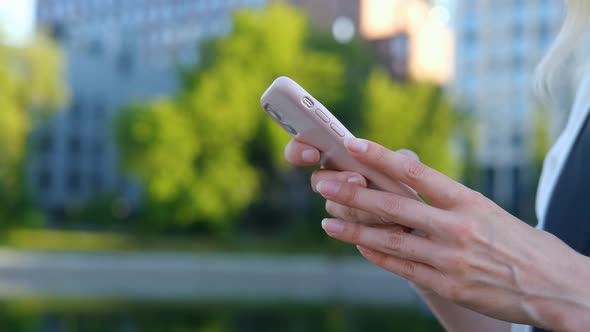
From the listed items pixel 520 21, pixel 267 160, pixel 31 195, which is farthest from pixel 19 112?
pixel 520 21

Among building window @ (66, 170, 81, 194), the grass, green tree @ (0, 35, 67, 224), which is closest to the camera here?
the grass

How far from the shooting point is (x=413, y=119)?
29438mm

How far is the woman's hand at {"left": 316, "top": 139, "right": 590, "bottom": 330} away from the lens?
3.00 ft

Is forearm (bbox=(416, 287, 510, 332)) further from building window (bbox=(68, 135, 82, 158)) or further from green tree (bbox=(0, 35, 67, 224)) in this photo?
building window (bbox=(68, 135, 82, 158))

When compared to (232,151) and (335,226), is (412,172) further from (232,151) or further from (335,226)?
A: (232,151)

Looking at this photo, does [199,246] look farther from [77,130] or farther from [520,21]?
[520,21]

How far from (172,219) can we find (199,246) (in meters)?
2.51

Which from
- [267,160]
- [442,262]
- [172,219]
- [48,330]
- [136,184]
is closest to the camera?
[442,262]

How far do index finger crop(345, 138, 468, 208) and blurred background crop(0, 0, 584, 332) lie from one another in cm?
77

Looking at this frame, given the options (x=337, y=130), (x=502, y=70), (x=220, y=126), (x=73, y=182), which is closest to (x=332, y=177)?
(x=337, y=130)

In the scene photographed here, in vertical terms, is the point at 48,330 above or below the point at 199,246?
above

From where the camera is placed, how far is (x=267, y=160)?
28078 mm

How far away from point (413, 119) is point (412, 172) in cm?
2892

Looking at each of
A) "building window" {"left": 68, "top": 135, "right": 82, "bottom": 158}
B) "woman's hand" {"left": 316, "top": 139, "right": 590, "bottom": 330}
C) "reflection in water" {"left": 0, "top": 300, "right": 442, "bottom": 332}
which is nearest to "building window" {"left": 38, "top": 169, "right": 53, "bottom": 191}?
"building window" {"left": 68, "top": 135, "right": 82, "bottom": 158}
